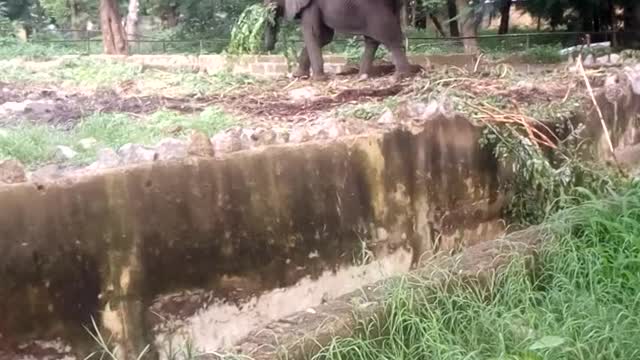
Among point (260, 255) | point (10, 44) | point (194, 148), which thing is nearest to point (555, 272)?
point (260, 255)

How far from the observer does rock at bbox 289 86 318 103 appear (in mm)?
7019

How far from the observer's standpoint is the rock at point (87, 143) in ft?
13.8

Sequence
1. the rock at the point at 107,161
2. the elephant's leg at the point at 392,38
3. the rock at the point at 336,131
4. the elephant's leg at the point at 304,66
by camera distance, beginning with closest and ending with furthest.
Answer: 1. the rock at the point at 107,161
2. the rock at the point at 336,131
3. the elephant's leg at the point at 392,38
4. the elephant's leg at the point at 304,66

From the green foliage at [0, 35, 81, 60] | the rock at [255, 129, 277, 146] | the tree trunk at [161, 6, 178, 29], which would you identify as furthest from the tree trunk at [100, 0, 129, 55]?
the rock at [255, 129, 277, 146]

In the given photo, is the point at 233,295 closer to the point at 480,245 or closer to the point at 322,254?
the point at 322,254


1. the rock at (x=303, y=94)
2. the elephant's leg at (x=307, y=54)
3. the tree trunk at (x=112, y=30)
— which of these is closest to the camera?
the rock at (x=303, y=94)

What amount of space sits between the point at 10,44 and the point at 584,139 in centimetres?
1712

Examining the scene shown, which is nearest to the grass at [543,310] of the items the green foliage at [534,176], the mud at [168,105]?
the green foliage at [534,176]

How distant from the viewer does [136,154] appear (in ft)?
10.7

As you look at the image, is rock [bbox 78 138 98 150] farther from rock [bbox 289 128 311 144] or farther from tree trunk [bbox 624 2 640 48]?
tree trunk [bbox 624 2 640 48]

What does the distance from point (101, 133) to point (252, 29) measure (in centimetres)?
565

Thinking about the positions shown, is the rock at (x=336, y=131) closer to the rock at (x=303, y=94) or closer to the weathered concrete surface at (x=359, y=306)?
the weathered concrete surface at (x=359, y=306)

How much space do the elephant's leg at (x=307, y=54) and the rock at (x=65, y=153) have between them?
5.42m

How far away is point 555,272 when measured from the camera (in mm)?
4242
